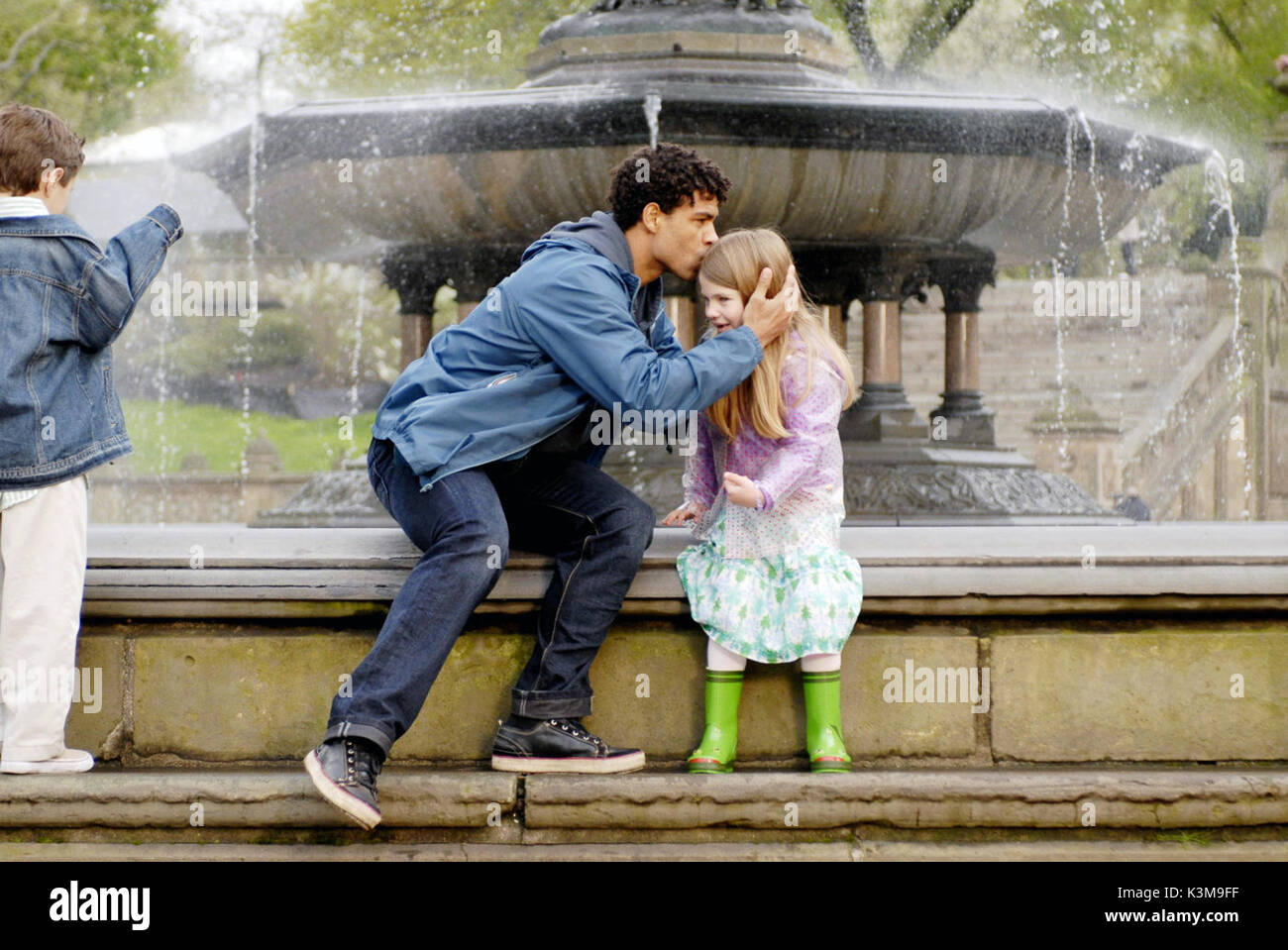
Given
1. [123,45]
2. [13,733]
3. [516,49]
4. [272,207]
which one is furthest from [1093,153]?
[123,45]

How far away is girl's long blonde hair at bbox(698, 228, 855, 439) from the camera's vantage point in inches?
140

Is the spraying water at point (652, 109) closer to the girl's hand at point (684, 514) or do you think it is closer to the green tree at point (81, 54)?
the girl's hand at point (684, 514)

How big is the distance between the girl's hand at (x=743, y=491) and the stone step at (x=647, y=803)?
22.7 inches

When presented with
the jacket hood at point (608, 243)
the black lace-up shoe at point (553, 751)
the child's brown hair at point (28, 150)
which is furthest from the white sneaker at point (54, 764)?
the jacket hood at point (608, 243)

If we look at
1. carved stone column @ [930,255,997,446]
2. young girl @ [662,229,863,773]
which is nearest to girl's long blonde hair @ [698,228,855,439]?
young girl @ [662,229,863,773]

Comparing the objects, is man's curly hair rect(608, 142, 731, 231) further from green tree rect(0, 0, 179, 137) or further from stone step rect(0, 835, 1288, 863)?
green tree rect(0, 0, 179, 137)

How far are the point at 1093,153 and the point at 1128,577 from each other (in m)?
3.72

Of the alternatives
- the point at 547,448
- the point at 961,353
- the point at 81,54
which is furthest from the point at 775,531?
the point at 81,54

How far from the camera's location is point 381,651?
3258 mm

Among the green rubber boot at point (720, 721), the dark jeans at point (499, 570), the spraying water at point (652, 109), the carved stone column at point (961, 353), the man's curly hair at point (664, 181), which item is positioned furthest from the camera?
the carved stone column at point (961, 353)

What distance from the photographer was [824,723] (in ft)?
11.5

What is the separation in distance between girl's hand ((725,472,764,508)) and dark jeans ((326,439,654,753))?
0.81 ft

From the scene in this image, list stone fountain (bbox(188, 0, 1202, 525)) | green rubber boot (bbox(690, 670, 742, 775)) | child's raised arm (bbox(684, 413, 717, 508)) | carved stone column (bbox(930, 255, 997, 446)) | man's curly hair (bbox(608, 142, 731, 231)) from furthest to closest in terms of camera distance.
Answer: carved stone column (bbox(930, 255, 997, 446)), stone fountain (bbox(188, 0, 1202, 525)), child's raised arm (bbox(684, 413, 717, 508)), man's curly hair (bbox(608, 142, 731, 231)), green rubber boot (bbox(690, 670, 742, 775))

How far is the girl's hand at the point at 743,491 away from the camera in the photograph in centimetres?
340
